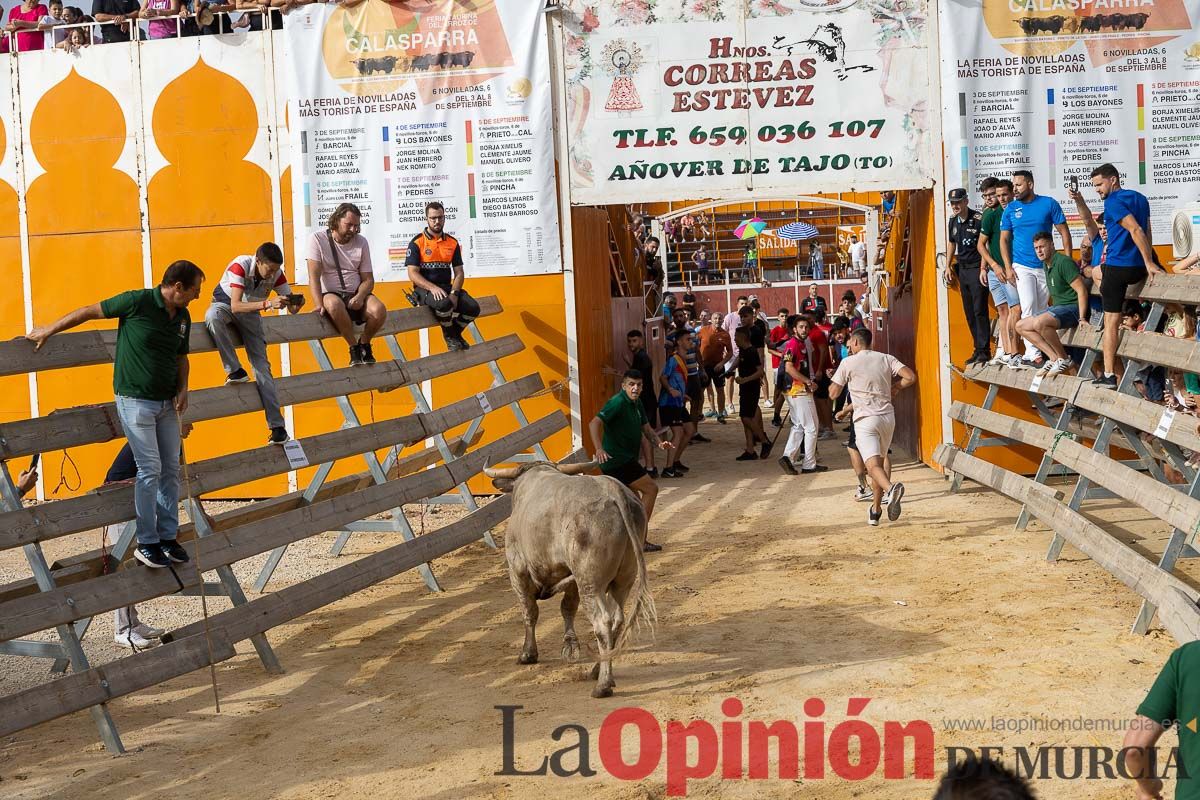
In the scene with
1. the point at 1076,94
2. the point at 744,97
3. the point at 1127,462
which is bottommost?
the point at 1127,462

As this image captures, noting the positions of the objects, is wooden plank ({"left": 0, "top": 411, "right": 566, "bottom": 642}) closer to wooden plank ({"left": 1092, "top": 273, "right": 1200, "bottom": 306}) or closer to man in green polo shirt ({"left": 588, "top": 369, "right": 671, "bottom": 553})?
man in green polo shirt ({"left": 588, "top": 369, "right": 671, "bottom": 553})

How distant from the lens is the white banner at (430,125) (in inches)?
643

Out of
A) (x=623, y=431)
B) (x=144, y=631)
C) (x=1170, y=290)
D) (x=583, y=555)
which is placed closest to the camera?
(x=583, y=555)

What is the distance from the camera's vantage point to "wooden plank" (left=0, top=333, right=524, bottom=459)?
25.5 ft

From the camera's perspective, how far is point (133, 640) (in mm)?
9555

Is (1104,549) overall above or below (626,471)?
below

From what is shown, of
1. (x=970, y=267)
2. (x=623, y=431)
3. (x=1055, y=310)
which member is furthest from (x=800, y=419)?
(x=623, y=431)

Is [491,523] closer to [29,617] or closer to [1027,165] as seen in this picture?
[29,617]

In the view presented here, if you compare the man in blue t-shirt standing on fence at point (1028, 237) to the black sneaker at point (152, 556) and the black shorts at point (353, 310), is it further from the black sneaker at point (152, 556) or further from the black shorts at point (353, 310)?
the black sneaker at point (152, 556)

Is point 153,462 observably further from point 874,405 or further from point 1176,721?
point 874,405

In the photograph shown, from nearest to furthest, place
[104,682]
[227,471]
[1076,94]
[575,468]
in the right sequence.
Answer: [104,682], [227,471], [575,468], [1076,94]

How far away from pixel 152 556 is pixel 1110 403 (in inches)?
297

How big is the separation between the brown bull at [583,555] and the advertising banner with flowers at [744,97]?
8.11m

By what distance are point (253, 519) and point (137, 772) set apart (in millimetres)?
3413
